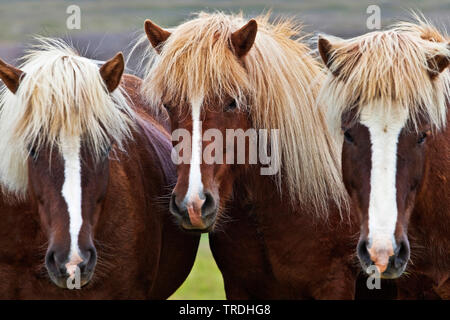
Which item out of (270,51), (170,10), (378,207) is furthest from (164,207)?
(170,10)

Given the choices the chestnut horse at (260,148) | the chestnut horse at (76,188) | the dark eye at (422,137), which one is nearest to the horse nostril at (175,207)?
the chestnut horse at (260,148)

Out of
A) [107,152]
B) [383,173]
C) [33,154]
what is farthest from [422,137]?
[33,154]

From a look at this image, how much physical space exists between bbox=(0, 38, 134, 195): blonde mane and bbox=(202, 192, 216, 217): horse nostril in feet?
2.20

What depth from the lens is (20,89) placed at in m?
4.80

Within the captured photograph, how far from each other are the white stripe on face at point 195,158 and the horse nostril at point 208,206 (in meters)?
0.06

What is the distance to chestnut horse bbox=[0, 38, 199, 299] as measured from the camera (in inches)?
178

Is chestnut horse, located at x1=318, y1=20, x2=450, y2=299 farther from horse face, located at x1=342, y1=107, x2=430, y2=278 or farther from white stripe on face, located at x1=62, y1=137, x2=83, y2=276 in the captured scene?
white stripe on face, located at x1=62, y1=137, x2=83, y2=276

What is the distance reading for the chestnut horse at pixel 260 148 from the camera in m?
4.96

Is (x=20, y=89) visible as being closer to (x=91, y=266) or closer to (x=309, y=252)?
(x=91, y=266)

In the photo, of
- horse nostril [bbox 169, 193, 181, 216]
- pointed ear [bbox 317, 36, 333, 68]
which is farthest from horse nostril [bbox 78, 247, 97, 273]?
pointed ear [bbox 317, 36, 333, 68]

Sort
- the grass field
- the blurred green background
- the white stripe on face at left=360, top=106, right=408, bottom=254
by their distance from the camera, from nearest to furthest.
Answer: the white stripe on face at left=360, top=106, right=408, bottom=254, the grass field, the blurred green background

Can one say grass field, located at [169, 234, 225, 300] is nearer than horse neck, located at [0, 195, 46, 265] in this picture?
No

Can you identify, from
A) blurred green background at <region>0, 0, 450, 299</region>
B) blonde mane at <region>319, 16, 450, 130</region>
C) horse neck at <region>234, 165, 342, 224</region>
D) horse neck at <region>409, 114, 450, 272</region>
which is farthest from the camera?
blurred green background at <region>0, 0, 450, 299</region>

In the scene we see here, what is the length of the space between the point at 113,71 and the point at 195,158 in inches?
30.3
